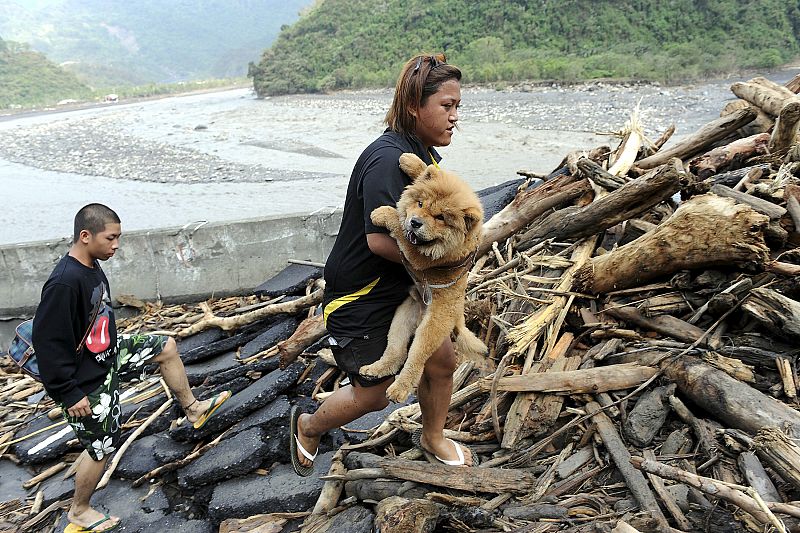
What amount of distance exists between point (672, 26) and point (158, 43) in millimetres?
187972

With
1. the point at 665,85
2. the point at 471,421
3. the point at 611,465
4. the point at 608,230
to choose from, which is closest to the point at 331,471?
the point at 471,421

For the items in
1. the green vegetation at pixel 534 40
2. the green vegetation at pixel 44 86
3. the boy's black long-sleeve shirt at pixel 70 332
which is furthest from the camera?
the green vegetation at pixel 44 86

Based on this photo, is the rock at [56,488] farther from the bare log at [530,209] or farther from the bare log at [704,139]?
the bare log at [704,139]

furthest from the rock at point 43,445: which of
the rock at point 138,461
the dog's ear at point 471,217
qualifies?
the dog's ear at point 471,217

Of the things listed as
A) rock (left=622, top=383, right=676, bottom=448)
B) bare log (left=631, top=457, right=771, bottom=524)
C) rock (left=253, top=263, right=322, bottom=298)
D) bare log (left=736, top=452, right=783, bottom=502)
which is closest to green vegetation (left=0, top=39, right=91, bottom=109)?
rock (left=253, top=263, right=322, bottom=298)

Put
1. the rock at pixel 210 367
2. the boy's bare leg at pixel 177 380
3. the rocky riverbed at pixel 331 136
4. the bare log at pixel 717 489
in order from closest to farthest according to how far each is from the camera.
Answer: the bare log at pixel 717 489 → the boy's bare leg at pixel 177 380 → the rock at pixel 210 367 → the rocky riverbed at pixel 331 136

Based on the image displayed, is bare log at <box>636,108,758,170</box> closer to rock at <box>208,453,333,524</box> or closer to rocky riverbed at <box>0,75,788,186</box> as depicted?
rock at <box>208,453,333,524</box>

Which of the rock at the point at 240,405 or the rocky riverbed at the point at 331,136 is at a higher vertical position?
the rocky riverbed at the point at 331,136

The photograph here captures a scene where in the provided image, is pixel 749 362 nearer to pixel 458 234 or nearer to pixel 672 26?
pixel 458 234

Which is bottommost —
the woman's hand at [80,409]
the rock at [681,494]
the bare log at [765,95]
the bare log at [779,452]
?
the rock at [681,494]

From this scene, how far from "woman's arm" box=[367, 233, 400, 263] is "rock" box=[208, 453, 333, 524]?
1.77m

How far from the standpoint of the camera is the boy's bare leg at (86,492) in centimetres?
374

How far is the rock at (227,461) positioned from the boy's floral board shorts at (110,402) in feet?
1.83

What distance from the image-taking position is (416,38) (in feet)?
181
